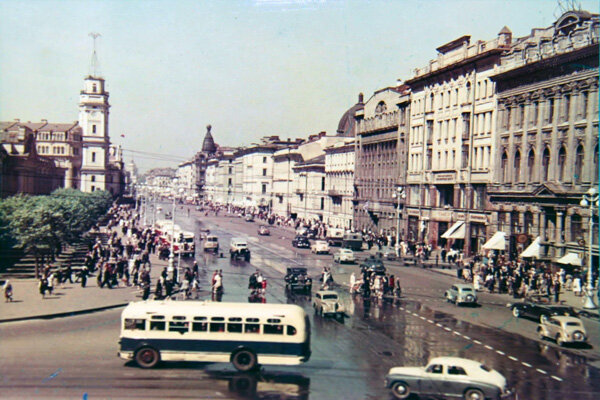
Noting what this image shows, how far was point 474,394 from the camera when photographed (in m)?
16.5

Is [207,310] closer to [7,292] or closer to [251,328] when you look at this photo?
[251,328]

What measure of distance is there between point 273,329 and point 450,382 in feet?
17.7

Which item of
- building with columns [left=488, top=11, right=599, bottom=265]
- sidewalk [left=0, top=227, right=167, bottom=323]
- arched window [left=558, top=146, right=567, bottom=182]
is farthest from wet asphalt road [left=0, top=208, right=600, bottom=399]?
arched window [left=558, top=146, right=567, bottom=182]

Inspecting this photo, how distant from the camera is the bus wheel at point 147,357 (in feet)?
62.4

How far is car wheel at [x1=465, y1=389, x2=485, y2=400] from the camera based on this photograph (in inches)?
650

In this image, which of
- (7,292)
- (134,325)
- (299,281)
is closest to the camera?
(134,325)

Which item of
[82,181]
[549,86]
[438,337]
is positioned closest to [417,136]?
[549,86]

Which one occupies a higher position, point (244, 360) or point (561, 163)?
point (561, 163)

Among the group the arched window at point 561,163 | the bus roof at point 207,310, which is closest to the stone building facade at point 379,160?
the arched window at point 561,163

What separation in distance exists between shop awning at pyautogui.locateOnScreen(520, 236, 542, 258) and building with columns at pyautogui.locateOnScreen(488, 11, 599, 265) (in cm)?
31

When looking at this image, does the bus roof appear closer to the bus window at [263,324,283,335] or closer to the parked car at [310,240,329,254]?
the bus window at [263,324,283,335]

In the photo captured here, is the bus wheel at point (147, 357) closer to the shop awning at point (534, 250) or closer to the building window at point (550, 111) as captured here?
the shop awning at point (534, 250)

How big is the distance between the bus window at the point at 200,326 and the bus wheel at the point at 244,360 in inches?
46.4

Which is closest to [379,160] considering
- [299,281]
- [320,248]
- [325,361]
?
[320,248]
